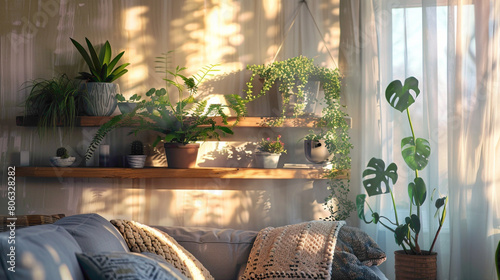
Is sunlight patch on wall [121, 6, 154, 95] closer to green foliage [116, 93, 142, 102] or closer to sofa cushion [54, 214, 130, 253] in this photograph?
green foliage [116, 93, 142, 102]

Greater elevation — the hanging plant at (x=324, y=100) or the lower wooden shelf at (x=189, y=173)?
the hanging plant at (x=324, y=100)

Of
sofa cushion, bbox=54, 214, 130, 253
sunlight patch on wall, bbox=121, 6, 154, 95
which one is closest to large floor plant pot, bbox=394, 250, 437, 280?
sofa cushion, bbox=54, 214, 130, 253

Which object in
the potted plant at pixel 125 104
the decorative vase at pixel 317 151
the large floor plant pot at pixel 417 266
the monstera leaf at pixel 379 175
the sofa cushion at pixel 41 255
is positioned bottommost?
the large floor plant pot at pixel 417 266

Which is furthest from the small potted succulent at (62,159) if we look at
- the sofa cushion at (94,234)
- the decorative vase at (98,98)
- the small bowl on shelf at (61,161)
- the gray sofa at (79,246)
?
the sofa cushion at (94,234)

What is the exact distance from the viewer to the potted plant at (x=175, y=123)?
120 inches

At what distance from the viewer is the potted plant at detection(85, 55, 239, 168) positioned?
3.05 m

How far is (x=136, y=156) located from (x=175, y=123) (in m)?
0.32

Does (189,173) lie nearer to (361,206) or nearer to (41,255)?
(361,206)

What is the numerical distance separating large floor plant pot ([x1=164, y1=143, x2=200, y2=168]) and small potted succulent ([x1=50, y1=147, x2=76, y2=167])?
0.61 metres

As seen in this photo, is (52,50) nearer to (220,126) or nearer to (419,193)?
(220,126)

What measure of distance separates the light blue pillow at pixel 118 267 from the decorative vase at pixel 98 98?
1.76 m

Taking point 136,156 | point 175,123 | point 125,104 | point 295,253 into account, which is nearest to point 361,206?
point 295,253

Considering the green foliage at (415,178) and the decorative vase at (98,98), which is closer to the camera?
the green foliage at (415,178)

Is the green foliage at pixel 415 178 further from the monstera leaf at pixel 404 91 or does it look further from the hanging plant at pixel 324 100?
the hanging plant at pixel 324 100
